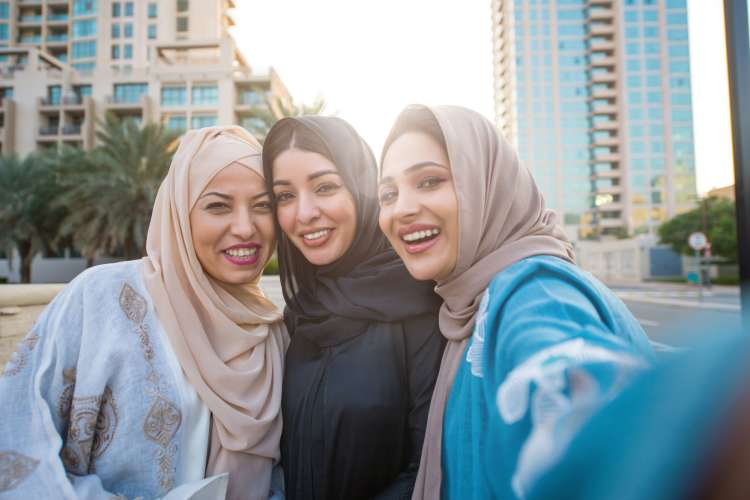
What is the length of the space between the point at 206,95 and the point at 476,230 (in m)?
32.1

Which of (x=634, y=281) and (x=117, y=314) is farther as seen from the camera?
(x=634, y=281)

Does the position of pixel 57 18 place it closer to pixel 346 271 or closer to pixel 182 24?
pixel 182 24

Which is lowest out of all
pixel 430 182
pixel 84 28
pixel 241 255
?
pixel 241 255

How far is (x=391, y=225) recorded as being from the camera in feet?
4.36

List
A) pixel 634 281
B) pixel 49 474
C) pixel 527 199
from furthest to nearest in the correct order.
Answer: pixel 634 281 < pixel 527 199 < pixel 49 474

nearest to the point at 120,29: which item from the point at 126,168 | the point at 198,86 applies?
the point at 198,86

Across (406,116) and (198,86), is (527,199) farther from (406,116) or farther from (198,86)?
(198,86)

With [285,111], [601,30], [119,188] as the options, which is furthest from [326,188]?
[601,30]

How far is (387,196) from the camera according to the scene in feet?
4.54

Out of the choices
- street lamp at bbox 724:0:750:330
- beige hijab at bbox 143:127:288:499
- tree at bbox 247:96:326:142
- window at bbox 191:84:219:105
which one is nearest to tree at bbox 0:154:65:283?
window at bbox 191:84:219:105

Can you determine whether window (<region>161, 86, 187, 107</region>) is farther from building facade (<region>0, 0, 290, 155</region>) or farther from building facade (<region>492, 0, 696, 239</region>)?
building facade (<region>492, 0, 696, 239</region>)

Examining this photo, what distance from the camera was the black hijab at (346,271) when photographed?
4.86ft

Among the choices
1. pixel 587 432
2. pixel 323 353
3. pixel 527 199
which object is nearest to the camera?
pixel 587 432

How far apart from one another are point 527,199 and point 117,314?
1.37 m
